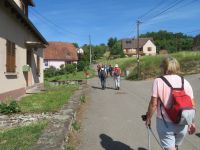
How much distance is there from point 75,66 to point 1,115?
170ft

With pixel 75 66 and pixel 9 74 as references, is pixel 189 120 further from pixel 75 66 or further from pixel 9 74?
pixel 75 66

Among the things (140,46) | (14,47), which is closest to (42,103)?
(14,47)

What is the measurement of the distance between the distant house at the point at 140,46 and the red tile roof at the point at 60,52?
30982 millimetres

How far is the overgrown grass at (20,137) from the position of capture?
631cm

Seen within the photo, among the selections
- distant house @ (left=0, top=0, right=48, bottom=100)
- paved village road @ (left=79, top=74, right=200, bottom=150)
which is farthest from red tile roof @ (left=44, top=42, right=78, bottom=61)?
paved village road @ (left=79, top=74, right=200, bottom=150)

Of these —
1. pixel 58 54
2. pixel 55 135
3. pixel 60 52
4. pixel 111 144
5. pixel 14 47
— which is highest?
pixel 60 52

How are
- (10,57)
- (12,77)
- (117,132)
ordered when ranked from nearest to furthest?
(117,132)
(10,57)
(12,77)

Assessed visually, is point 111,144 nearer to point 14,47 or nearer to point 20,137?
point 20,137

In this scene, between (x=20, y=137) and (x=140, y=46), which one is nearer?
(x=20, y=137)

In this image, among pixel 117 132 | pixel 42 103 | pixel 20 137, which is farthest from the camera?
pixel 42 103

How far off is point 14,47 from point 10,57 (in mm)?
894

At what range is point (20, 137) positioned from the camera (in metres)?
7.05

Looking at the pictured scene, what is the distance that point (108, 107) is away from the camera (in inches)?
541

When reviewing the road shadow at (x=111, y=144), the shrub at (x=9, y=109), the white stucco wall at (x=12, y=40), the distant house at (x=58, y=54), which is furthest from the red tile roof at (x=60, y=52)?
the road shadow at (x=111, y=144)
